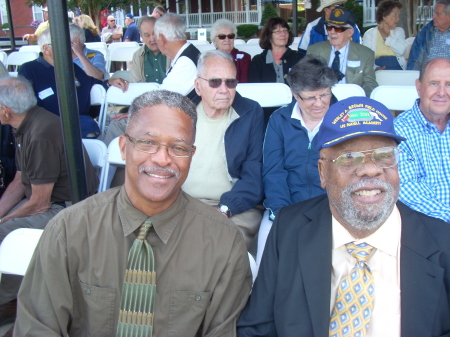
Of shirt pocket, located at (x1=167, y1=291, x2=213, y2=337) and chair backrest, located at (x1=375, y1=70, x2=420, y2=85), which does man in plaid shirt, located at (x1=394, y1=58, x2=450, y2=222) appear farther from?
chair backrest, located at (x1=375, y1=70, x2=420, y2=85)

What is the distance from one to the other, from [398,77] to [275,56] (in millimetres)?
1418

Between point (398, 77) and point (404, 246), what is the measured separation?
12.3 feet

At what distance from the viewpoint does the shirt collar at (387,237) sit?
1755 millimetres

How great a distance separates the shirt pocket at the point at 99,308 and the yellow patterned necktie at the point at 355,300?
0.89 metres

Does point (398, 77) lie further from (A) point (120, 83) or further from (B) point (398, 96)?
(A) point (120, 83)

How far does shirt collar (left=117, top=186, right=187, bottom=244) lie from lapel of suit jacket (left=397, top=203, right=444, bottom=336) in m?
0.93

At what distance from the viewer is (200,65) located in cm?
337

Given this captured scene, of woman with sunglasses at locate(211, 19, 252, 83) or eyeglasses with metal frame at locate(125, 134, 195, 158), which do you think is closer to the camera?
eyeglasses with metal frame at locate(125, 134, 195, 158)

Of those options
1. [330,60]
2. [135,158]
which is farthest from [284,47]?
[135,158]

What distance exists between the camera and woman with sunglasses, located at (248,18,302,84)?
5.16 m

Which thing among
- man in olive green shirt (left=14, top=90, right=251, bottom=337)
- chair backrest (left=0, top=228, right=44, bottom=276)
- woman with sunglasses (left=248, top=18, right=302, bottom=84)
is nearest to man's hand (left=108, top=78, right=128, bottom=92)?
woman with sunglasses (left=248, top=18, right=302, bottom=84)

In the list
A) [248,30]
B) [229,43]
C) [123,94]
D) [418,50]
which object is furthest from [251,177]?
[248,30]

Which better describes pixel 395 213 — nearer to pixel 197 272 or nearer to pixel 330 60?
pixel 197 272

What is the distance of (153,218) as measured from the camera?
1.88m
